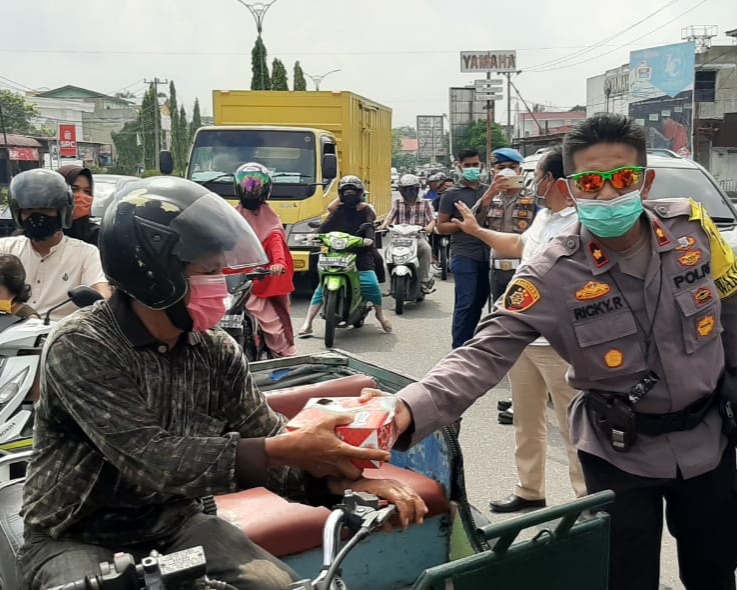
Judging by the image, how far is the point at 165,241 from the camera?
205 centimetres

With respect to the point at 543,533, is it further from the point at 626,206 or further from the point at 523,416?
the point at 523,416

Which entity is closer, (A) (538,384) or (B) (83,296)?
(B) (83,296)

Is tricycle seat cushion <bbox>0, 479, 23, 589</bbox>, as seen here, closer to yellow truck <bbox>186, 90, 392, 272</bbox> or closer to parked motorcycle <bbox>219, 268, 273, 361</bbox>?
parked motorcycle <bbox>219, 268, 273, 361</bbox>

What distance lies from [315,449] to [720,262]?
1401 millimetres

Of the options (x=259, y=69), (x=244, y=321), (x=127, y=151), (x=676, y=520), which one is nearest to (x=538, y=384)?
(x=676, y=520)

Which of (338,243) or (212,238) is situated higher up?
(212,238)

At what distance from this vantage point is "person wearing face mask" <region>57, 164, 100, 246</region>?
201 inches

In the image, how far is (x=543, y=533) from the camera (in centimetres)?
212

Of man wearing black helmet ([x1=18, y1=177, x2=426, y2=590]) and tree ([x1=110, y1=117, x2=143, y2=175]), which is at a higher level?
tree ([x1=110, y1=117, x2=143, y2=175])

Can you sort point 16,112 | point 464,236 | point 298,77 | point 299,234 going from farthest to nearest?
point 16,112 → point 298,77 → point 299,234 → point 464,236

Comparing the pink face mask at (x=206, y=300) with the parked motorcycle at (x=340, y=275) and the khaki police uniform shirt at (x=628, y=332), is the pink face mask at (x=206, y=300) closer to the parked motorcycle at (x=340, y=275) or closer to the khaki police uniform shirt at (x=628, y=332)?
the khaki police uniform shirt at (x=628, y=332)

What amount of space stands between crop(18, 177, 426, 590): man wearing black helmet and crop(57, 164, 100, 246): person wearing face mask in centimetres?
310

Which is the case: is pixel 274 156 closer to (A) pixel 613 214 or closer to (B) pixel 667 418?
(A) pixel 613 214

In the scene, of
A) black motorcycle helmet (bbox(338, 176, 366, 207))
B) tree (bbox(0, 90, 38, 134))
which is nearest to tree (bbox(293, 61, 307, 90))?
tree (bbox(0, 90, 38, 134))
